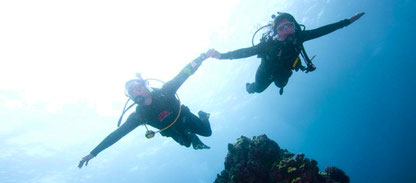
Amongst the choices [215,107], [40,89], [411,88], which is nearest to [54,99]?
[40,89]

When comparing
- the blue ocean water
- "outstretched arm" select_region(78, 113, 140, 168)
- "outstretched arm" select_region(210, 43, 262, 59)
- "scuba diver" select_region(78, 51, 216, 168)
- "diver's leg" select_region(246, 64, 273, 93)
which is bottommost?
"outstretched arm" select_region(78, 113, 140, 168)

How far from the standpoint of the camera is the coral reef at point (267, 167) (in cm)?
510

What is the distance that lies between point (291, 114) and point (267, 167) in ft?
249

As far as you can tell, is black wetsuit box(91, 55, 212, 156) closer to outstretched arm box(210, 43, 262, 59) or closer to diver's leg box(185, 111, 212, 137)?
diver's leg box(185, 111, 212, 137)

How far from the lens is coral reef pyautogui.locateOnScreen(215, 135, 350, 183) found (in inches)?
201

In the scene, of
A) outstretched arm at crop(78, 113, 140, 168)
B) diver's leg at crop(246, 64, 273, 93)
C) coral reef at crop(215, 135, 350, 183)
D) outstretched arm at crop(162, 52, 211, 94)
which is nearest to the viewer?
coral reef at crop(215, 135, 350, 183)

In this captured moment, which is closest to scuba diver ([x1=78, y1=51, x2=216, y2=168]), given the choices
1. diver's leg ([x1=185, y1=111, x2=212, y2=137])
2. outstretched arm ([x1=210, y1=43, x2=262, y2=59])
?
diver's leg ([x1=185, y1=111, x2=212, y2=137])

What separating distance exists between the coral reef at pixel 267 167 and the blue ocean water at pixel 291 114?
836 inches

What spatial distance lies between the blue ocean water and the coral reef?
21.2 meters

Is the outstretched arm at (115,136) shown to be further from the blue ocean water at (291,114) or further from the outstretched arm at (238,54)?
the blue ocean water at (291,114)

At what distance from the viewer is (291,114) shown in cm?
7725

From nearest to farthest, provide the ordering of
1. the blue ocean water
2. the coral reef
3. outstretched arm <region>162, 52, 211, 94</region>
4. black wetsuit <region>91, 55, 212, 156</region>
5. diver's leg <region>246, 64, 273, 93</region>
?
the coral reef, black wetsuit <region>91, 55, 212, 156</region>, outstretched arm <region>162, 52, 211, 94</region>, diver's leg <region>246, 64, 273, 93</region>, the blue ocean water

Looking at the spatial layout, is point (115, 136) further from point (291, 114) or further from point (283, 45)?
point (291, 114)

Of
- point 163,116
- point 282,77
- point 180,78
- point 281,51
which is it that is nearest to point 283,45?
point 281,51
